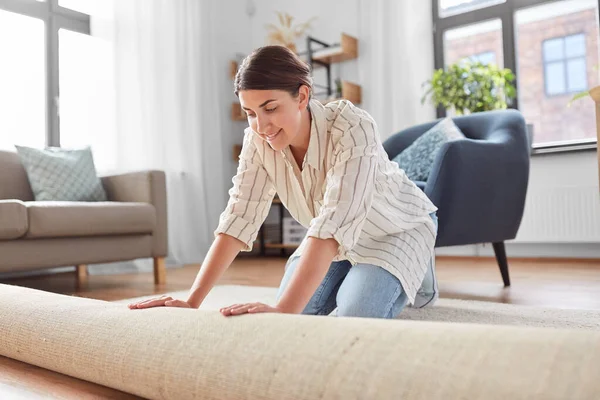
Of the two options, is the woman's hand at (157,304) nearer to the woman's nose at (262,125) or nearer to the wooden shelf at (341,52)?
the woman's nose at (262,125)

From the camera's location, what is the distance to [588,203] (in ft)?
11.4

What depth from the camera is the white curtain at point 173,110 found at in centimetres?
405

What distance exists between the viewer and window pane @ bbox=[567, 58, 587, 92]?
12.7 feet

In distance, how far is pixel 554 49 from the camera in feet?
13.1

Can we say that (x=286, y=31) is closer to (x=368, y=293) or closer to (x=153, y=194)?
(x=153, y=194)

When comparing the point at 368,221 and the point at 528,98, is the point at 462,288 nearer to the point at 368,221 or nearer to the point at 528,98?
the point at 368,221

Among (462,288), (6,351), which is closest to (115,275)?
(462,288)

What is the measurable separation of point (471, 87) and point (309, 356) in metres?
3.24

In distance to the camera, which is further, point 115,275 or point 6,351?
point 115,275

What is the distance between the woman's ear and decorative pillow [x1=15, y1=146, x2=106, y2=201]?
7.36 feet

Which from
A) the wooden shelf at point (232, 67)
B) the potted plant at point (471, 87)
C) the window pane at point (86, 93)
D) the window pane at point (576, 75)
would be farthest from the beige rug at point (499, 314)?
the wooden shelf at point (232, 67)

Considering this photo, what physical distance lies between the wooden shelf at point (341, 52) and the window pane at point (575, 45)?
1578 mm

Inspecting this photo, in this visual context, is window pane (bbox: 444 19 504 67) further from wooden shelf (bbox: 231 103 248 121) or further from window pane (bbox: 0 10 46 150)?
window pane (bbox: 0 10 46 150)

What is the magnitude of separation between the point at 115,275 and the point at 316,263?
3.00 metres
